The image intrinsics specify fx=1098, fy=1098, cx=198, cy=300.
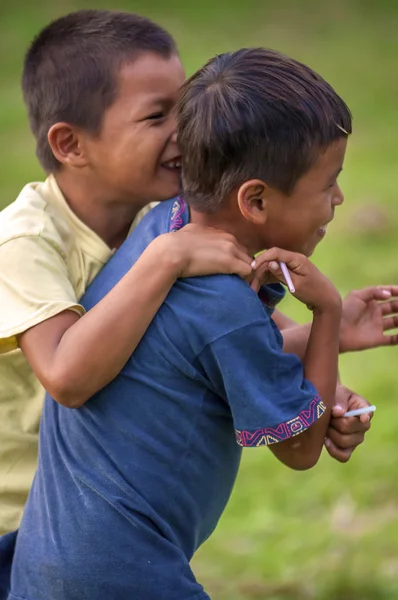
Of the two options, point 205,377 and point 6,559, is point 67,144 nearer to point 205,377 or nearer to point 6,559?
point 205,377

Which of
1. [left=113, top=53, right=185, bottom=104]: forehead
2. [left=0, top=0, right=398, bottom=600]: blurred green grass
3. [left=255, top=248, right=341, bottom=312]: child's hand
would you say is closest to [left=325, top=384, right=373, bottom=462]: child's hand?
[left=255, top=248, right=341, bottom=312]: child's hand

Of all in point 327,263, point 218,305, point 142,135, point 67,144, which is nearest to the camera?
point 218,305

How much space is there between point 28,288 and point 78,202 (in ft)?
1.63

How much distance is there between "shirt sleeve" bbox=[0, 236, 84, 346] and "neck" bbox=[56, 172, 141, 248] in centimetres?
31

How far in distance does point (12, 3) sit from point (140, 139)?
1144 centimetres

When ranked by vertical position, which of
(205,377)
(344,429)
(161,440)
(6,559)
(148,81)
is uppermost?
(148,81)

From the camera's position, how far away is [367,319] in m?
3.12

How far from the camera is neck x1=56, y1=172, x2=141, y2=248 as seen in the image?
10.1ft

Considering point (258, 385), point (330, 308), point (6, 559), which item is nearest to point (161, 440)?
point (258, 385)

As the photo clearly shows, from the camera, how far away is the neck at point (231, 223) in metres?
2.64

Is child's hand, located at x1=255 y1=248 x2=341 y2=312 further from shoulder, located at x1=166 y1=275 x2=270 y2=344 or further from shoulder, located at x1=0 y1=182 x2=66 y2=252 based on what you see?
shoulder, located at x1=0 y1=182 x2=66 y2=252

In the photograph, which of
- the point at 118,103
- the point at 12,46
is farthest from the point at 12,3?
the point at 118,103

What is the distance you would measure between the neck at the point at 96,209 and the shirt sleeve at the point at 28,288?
31cm

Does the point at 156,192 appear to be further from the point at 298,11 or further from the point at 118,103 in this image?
the point at 298,11
